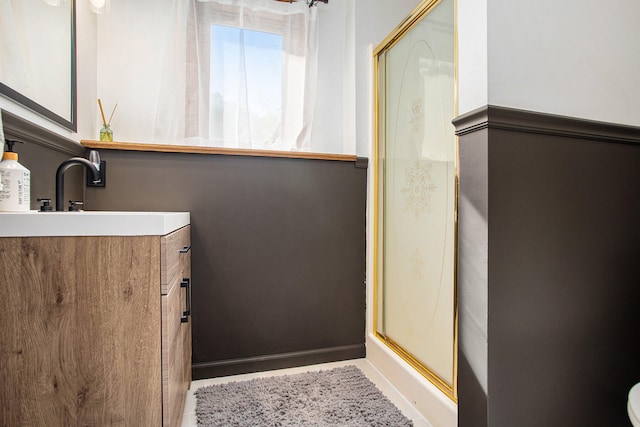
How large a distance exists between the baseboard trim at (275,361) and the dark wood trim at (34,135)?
120 cm

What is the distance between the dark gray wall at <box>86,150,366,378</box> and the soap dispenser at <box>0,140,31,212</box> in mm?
738

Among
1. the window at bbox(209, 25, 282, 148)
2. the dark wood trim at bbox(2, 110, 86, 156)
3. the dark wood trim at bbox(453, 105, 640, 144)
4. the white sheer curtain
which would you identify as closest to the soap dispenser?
the dark wood trim at bbox(2, 110, 86, 156)

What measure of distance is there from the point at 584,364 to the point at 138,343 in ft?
4.61

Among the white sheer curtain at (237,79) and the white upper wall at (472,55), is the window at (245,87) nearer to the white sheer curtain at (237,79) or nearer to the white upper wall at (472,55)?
the white sheer curtain at (237,79)

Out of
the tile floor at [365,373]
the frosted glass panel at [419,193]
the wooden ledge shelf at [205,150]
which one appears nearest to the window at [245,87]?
the wooden ledge shelf at [205,150]

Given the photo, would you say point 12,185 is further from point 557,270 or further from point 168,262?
point 557,270

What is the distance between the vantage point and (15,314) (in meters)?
0.83

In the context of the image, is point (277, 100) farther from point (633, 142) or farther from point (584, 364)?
point (584, 364)

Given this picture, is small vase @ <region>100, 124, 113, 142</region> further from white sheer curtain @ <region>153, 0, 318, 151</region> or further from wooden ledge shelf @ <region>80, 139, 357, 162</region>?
white sheer curtain @ <region>153, 0, 318, 151</region>

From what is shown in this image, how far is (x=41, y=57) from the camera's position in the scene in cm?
126

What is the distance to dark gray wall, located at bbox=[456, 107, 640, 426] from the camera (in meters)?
1.05

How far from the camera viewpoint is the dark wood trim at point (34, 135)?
1.03 meters

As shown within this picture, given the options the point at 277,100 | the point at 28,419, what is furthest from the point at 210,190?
the point at 28,419

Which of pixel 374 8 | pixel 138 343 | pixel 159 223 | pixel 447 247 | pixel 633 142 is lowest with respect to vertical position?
pixel 138 343
